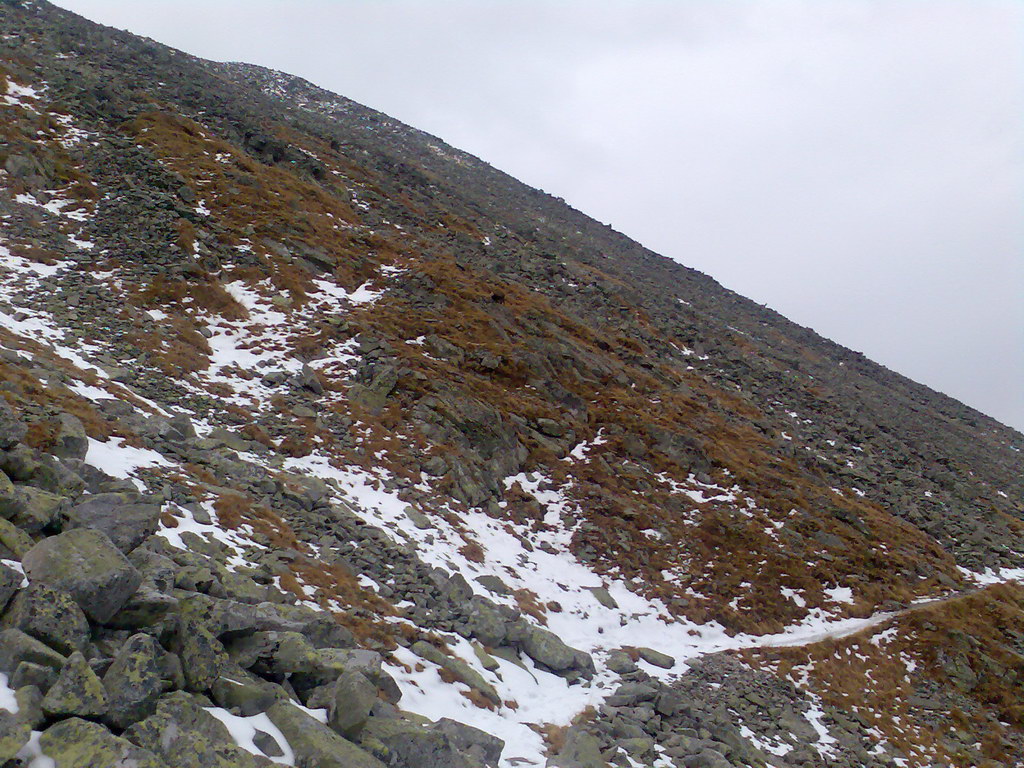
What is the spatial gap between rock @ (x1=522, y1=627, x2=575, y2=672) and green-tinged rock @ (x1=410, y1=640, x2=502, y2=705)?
9.34 ft

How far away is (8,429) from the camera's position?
31.3ft

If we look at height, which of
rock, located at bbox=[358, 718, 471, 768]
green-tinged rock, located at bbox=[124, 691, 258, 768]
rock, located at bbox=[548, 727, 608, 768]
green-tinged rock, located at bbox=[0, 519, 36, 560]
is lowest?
rock, located at bbox=[548, 727, 608, 768]

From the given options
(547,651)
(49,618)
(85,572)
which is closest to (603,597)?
(547,651)

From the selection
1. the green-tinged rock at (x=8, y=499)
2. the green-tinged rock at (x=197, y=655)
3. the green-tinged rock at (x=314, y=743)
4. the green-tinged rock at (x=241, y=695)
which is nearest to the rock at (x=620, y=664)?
the green-tinged rock at (x=314, y=743)

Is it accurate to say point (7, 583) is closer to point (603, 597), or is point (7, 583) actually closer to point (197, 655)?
point (197, 655)

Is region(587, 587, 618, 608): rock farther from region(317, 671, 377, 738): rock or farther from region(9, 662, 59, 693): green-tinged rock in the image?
region(9, 662, 59, 693): green-tinged rock

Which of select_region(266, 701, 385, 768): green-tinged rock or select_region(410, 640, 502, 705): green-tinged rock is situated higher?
select_region(266, 701, 385, 768): green-tinged rock

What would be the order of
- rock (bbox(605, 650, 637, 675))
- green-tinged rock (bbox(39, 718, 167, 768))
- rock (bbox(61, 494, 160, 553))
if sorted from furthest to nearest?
rock (bbox(605, 650, 637, 675)), rock (bbox(61, 494, 160, 553)), green-tinged rock (bbox(39, 718, 167, 768))

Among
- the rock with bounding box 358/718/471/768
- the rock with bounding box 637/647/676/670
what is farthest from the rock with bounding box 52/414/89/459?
the rock with bounding box 637/647/676/670

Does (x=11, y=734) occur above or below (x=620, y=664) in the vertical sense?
above

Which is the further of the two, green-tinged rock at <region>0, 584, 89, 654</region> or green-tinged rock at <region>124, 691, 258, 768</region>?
green-tinged rock at <region>0, 584, 89, 654</region>

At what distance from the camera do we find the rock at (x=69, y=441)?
12.3 m

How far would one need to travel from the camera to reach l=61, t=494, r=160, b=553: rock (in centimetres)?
915

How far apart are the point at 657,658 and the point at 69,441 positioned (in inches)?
658
